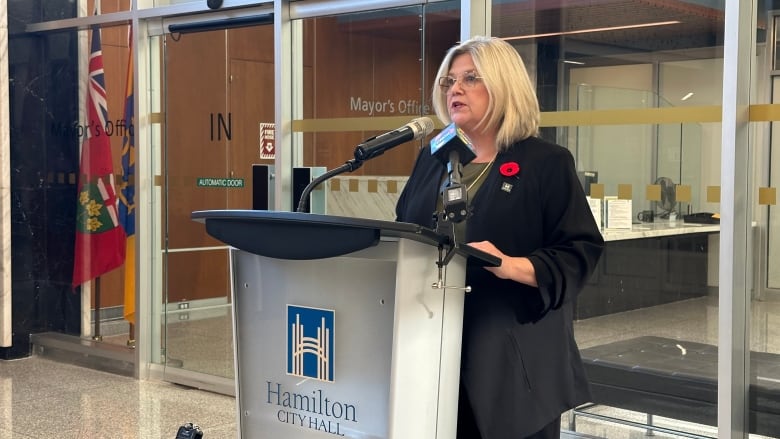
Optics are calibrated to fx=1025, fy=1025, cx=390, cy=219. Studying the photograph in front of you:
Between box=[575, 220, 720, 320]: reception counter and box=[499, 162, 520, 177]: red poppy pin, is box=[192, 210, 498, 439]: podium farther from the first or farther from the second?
box=[575, 220, 720, 320]: reception counter

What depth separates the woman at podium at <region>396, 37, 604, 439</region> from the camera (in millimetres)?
2045

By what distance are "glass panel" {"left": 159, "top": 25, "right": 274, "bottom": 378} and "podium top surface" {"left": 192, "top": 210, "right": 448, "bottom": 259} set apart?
148 inches

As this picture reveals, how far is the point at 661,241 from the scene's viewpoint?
407cm

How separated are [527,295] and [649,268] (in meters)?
2.19

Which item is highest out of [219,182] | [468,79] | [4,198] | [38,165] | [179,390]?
[468,79]

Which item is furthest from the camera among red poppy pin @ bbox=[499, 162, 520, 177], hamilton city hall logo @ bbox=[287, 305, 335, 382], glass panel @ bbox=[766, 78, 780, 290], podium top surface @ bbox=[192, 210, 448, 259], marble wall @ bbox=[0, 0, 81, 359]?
marble wall @ bbox=[0, 0, 81, 359]

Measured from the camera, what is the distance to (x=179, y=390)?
6.05 m

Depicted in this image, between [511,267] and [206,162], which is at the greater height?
[206,162]

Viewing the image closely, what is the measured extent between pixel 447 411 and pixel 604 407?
250 centimetres

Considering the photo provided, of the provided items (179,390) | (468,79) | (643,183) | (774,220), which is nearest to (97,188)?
(179,390)

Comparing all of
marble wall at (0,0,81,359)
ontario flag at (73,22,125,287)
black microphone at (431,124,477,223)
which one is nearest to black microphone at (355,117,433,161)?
black microphone at (431,124,477,223)

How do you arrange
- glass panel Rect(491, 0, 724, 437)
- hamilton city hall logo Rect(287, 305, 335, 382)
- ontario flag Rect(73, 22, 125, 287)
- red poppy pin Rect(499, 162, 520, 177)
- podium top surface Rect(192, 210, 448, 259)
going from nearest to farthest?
podium top surface Rect(192, 210, 448, 259) < hamilton city hall logo Rect(287, 305, 335, 382) < red poppy pin Rect(499, 162, 520, 177) < glass panel Rect(491, 0, 724, 437) < ontario flag Rect(73, 22, 125, 287)

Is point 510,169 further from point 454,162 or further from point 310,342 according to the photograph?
point 310,342

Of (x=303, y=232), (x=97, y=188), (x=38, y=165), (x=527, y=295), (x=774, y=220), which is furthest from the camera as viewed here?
(x=38, y=165)
